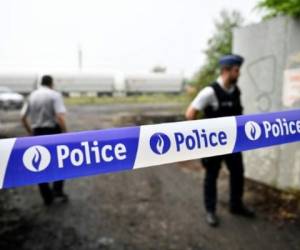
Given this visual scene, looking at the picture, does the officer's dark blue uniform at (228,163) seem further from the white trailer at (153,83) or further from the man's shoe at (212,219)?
the white trailer at (153,83)

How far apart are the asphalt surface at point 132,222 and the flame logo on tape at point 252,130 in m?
1.42

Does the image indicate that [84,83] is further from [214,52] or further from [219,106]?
[219,106]

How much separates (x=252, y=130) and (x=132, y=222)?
1.99 m

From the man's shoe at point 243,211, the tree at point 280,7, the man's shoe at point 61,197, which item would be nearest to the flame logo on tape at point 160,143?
the man's shoe at point 243,211

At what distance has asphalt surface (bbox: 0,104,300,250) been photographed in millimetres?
2930

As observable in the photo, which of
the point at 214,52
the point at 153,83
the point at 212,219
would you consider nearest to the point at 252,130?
the point at 212,219

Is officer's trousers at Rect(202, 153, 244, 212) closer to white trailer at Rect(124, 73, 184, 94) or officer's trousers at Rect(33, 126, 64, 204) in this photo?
officer's trousers at Rect(33, 126, 64, 204)

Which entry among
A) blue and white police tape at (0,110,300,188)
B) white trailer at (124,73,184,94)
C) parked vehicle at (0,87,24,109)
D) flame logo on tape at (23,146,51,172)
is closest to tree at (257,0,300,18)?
blue and white police tape at (0,110,300,188)

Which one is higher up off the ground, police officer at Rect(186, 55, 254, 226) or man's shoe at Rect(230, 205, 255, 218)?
police officer at Rect(186, 55, 254, 226)

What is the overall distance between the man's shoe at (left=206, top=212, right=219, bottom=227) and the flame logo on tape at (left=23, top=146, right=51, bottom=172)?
2.36 metres

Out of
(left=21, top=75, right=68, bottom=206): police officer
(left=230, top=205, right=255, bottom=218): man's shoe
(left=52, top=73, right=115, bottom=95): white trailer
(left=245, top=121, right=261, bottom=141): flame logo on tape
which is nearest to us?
(left=245, top=121, right=261, bottom=141): flame logo on tape

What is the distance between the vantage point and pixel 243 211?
3.57m

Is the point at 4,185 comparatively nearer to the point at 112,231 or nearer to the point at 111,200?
the point at 112,231

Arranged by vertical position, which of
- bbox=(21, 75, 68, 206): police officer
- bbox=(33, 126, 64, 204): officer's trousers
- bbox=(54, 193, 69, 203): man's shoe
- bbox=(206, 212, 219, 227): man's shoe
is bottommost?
bbox=(54, 193, 69, 203): man's shoe
